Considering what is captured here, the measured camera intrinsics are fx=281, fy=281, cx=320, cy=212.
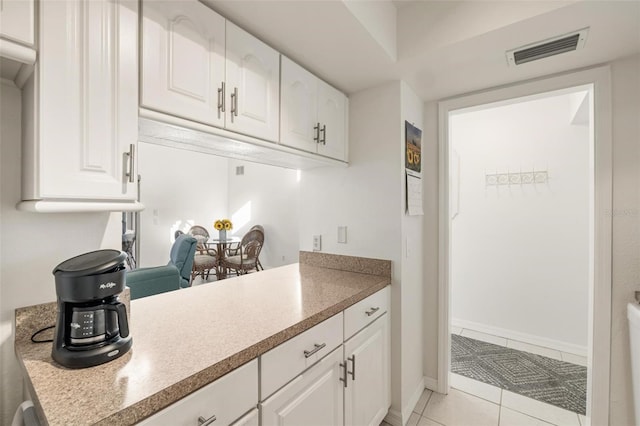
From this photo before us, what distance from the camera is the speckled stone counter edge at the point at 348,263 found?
1811mm

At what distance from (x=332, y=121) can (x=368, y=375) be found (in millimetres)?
1508

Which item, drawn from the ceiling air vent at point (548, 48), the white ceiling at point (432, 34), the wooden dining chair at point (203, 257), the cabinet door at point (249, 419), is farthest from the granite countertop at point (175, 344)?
the wooden dining chair at point (203, 257)

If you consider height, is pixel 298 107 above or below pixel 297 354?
above

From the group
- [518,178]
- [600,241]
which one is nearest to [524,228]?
[518,178]

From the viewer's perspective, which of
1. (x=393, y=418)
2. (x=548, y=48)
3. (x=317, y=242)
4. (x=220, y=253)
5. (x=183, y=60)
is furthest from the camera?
(x=220, y=253)

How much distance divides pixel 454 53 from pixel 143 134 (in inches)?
61.8

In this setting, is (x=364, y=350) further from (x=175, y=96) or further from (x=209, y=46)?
(x=209, y=46)

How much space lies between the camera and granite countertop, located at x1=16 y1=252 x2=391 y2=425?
61cm

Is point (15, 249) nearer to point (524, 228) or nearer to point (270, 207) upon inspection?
point (524, 228)

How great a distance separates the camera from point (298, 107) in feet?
5.01

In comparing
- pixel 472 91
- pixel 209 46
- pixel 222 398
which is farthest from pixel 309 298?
pixel 472 91

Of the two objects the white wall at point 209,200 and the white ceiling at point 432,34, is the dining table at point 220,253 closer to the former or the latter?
the white wall at point 209,200

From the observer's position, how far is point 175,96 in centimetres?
100

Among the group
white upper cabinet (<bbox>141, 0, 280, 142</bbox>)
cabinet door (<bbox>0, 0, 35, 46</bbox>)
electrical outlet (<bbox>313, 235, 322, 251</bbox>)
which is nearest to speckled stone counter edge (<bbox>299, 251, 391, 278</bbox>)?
electrical outlet (<bbox>313, 235, 322, 251</bbox>)
